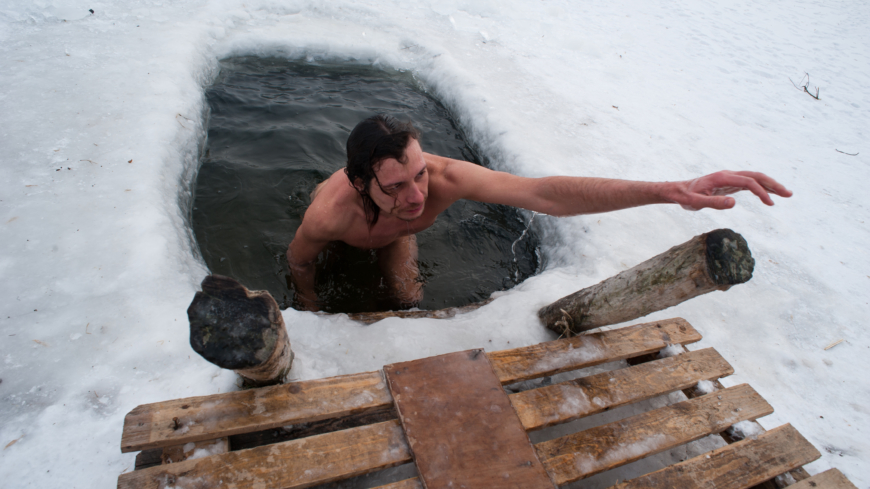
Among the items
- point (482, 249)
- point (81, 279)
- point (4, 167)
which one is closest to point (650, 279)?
point (482, 249)

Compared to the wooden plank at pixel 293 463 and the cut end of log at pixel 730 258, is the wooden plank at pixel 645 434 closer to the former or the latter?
the wooden plank at pixel 293 463

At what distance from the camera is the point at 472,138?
4555 millimetres

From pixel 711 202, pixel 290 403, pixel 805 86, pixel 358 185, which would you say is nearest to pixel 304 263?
pixel 358 185

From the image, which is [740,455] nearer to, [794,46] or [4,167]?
[4,167]

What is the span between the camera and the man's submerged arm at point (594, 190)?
143 cm

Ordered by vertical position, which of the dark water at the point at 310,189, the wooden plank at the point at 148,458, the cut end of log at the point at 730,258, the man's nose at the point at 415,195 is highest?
the cut end of log at the point at 730,258

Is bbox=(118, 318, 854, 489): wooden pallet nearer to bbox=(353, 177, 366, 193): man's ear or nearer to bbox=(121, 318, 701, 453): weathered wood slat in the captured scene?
bbox=(121, 318, 701, 453): weathered wood slat

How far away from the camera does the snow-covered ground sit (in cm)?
192

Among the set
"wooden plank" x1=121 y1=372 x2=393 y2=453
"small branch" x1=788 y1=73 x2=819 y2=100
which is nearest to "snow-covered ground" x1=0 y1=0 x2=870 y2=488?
"small branch" x1=788 y1=73 x2=819 y2=100

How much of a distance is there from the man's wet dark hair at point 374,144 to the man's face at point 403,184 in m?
0.03

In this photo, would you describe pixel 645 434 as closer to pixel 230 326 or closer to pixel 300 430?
pixel 300 430

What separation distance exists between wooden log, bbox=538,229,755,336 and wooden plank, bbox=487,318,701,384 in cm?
12

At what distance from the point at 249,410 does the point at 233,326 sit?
1.34ft

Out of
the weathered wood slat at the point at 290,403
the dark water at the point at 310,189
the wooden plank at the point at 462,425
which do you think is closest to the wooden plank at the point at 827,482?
the weathered wood slat at the point at 290,403
